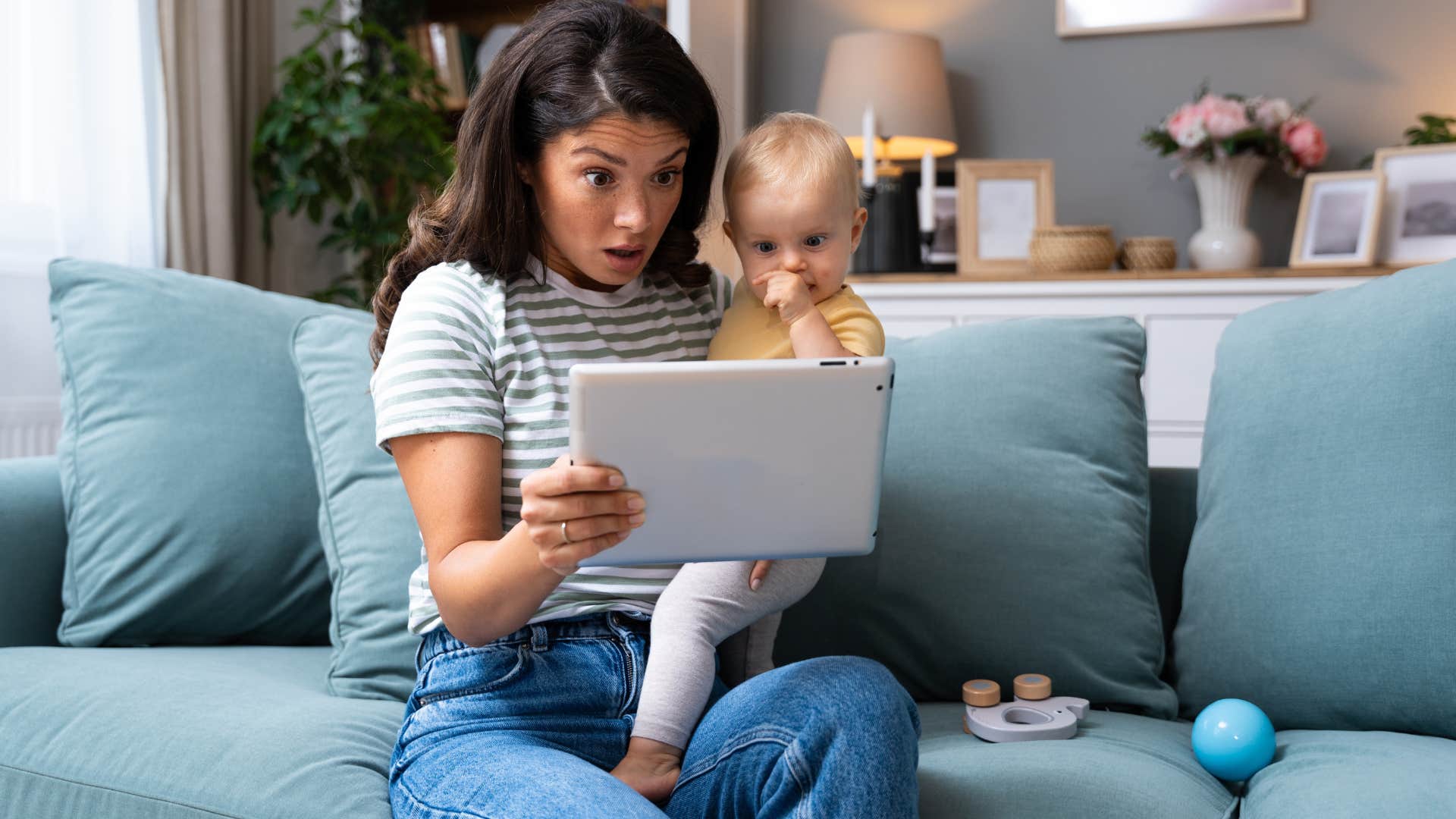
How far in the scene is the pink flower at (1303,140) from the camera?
123 inches

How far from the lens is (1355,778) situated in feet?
3.52

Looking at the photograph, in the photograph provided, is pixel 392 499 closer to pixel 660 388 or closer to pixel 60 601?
pixel 60 601

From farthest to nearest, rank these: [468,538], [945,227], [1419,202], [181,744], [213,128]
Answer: [945,227]
[1419,202]
[213,128]
[181,744]
[468,538]

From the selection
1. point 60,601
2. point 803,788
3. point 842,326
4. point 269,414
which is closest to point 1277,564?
point 842,326

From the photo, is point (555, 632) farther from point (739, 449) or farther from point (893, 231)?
point (893, 231)

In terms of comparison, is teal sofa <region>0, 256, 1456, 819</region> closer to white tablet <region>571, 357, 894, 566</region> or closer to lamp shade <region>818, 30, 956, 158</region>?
white tablet <region>571, 357, 894, 566</region>

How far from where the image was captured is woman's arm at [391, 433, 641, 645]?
Answer: 0.87 meters

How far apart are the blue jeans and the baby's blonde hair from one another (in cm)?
47

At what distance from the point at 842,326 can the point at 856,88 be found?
2.29 m

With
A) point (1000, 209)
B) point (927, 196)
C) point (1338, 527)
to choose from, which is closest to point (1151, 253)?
point (1000, 209)

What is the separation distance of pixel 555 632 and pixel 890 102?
2523 mm

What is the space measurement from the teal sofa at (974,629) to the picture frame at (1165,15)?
2312mm

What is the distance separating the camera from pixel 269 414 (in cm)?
153

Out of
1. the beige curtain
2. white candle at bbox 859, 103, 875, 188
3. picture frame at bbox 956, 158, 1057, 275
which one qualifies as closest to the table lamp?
white candle at bbox 859, 103, 875, 188
